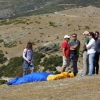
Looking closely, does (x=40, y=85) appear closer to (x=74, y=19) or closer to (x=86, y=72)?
(x=86, y=72)

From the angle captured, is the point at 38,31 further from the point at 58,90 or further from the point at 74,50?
the point at 58,90

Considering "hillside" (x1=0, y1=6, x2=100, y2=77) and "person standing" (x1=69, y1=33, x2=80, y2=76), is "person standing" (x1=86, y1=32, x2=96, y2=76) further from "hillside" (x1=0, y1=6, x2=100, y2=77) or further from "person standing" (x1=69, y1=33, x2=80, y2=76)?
"hillside" (x1=0, y1=6, x2=100, y2=77)

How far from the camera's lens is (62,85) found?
53.6 ft

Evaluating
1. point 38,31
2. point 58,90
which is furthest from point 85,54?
point 38,31

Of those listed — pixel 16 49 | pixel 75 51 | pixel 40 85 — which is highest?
pixel 75 51

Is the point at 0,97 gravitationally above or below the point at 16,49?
above

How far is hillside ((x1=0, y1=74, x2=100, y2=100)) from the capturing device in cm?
1393

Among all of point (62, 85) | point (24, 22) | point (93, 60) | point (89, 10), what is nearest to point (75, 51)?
point (93, 60)

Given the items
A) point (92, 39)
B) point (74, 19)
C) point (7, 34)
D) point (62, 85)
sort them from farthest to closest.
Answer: point (74, 19) < point (7, 34) < point (92, 39) < point (62, 85)

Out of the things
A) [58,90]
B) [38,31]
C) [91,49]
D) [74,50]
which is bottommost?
[38,31]

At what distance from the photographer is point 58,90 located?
15.3 m

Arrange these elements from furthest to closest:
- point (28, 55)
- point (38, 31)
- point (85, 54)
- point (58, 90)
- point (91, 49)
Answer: point (38, 31) < point (28, 55) < point (85, 54) < point (91, 49) < point (58, 90)

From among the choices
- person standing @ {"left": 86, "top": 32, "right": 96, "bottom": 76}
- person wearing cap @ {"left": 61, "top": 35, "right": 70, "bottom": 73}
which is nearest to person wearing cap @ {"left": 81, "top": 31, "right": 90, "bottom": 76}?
person standing @ {"left": 86, "top": 32, "right": 96, "bottom": 76}

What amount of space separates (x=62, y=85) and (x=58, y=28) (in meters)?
62.8
